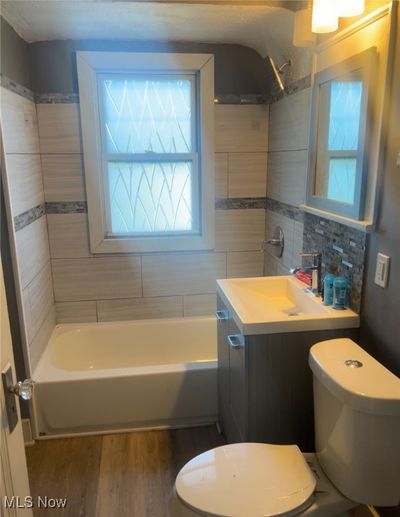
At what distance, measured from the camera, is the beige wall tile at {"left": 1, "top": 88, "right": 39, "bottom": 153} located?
6.70ft

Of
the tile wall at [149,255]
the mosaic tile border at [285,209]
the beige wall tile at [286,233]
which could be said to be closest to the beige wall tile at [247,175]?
the tile wall at [149,255]

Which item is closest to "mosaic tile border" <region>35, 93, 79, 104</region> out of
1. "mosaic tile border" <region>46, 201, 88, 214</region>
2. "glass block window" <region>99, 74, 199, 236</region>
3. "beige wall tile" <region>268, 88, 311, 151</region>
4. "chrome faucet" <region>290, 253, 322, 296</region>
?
"glass block window" <region>99, 74, 199, 236</region>

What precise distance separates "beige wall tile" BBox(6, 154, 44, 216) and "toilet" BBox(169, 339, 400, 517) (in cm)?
157

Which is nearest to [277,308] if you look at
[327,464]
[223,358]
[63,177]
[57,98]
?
[223,358]

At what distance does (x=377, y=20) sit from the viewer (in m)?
1.41

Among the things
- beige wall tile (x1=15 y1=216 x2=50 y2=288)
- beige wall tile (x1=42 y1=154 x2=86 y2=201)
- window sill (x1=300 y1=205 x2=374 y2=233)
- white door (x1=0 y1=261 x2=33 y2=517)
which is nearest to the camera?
white door (x1=0 y1=261 x2=33 y2=517)

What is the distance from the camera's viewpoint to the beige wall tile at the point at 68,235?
2.78 meters

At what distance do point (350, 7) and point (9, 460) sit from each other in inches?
70.4

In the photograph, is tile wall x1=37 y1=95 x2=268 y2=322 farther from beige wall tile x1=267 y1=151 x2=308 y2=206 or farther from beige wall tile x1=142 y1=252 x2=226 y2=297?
beige wall tile x1=267 y1=151 x2=308 y2=206

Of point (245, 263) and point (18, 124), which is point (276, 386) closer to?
point (245, 263)

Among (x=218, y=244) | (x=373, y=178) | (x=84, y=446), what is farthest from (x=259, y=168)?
(x=84, y=446)

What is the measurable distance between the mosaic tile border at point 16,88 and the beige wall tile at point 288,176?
5.23ft

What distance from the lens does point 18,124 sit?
2.24 metres

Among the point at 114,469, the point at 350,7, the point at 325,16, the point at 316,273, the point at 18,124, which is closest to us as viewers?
the point at 350,7
